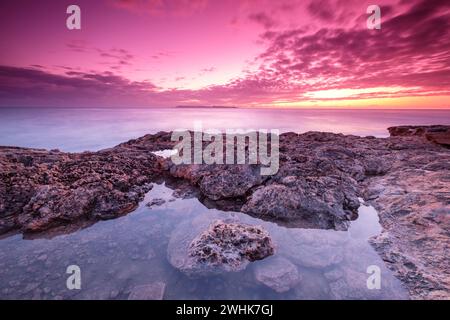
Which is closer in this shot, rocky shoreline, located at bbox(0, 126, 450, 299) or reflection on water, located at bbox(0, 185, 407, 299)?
reflection on water, located at bbox(0, 185, 407, 299)

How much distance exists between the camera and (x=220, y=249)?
466 cm

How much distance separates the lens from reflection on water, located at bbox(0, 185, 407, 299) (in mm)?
3965

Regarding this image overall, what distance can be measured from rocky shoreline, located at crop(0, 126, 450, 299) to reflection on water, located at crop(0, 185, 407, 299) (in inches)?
12.1

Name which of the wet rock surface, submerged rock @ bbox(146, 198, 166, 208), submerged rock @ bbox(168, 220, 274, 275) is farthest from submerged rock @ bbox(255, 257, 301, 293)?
submerged rock @ bbox(146, 198, 166, 208)

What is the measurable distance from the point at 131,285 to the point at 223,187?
345 centimetres

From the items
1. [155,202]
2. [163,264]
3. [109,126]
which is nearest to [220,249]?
[163,264]

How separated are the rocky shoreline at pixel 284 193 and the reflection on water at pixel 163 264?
0.31 meters

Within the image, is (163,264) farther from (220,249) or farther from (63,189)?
(63,189)

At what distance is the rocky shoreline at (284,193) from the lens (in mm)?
4763

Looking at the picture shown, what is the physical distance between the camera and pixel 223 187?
688cm

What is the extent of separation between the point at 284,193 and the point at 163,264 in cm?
328

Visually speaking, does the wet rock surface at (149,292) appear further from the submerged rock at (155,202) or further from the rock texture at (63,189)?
the submerged rock at (155,202)

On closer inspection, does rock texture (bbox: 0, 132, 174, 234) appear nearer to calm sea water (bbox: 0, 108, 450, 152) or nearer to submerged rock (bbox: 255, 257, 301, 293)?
submerged rock (bbox: 255, 257, 301, 293)
